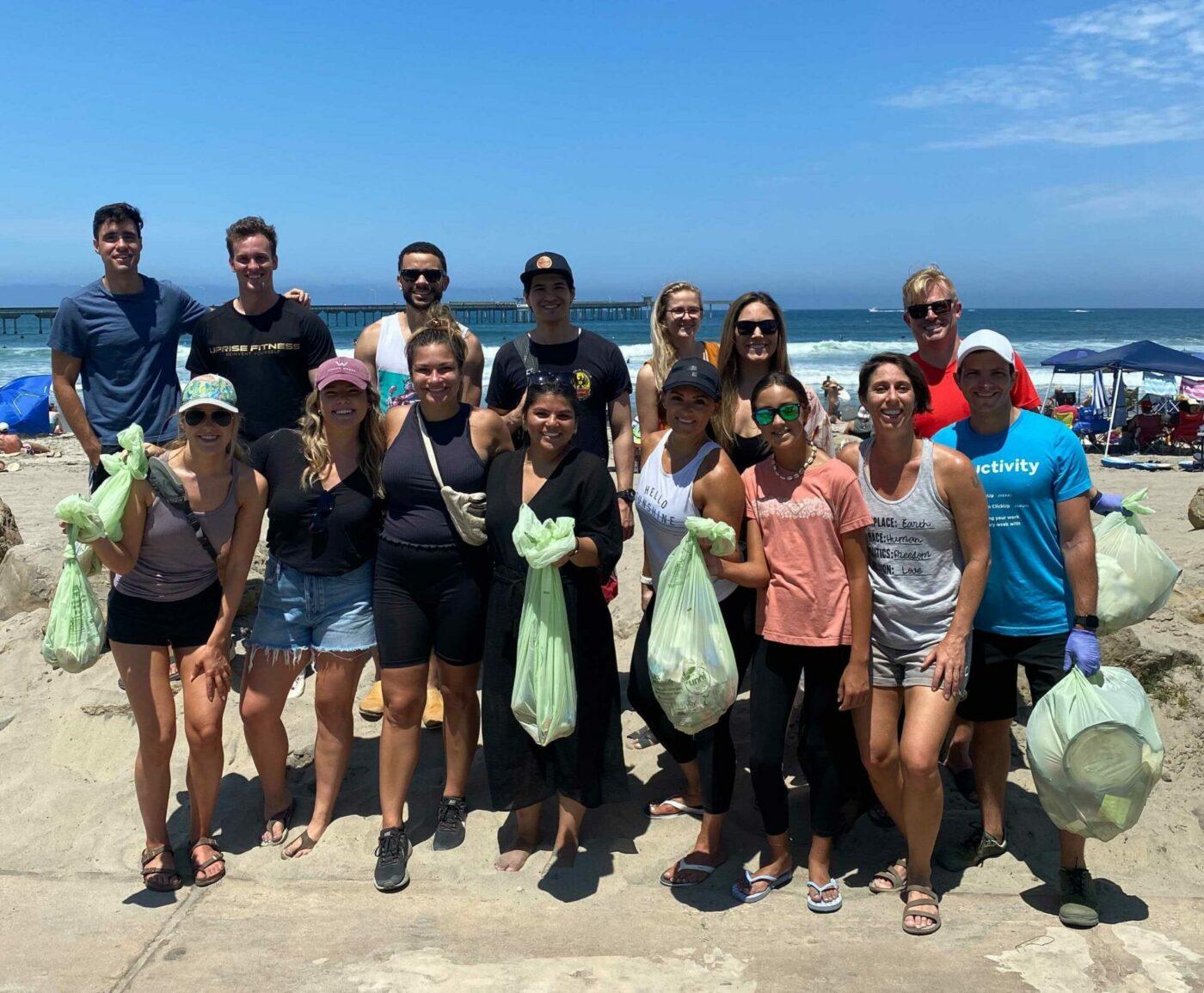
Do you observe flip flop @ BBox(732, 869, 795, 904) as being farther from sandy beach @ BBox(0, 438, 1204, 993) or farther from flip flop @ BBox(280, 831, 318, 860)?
flip flop @ BBox(280, 831, 318, 860)

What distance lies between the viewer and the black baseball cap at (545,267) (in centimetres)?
442

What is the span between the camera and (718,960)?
3.31 m

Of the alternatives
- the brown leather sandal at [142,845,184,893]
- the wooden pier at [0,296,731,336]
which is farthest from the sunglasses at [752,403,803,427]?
the wooden pier at [0,296,731,336]

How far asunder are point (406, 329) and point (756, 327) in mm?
1841

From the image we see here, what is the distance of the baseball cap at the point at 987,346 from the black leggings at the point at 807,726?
117 cm

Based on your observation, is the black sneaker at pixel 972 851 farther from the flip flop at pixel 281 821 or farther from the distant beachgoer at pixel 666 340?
the flip flop at pixel 281 821

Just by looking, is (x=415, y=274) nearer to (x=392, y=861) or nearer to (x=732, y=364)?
(x=732, y=364)

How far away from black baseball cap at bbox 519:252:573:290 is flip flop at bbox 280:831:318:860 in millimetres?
2643

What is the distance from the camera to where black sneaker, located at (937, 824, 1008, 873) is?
151 inches

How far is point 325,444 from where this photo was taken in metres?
3.88

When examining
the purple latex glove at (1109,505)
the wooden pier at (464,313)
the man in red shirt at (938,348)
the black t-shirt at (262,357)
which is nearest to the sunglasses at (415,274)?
the black t-shirt at (262,357)

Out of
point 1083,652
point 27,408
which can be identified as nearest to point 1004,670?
point 1083,652

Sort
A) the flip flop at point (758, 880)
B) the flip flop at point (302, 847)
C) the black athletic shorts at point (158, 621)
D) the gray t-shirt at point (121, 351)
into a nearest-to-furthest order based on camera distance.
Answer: the flip flop at point (758, 880), the black athletic shorts at point (158, 621), the flip flop at point (302, 847), the gray t-shirt at point (121, 351)

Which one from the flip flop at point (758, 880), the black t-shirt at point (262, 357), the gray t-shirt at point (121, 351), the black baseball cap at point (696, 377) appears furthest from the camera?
the gray t-shirt at point (121, 351)
